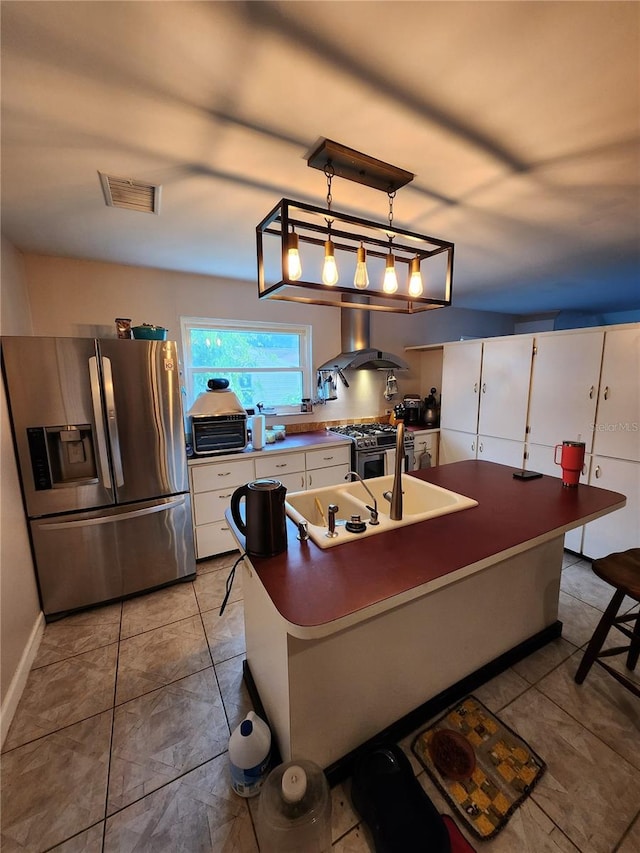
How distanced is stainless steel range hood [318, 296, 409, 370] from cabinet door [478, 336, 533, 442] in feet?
2.91

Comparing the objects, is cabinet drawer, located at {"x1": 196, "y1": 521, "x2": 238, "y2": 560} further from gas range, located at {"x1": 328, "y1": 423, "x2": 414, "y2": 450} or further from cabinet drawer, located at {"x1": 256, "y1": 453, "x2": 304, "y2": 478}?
gas range, located at {"x1": 328, "y1": 423, "x2": 414, "y2": 450}

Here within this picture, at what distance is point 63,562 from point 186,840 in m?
1.67

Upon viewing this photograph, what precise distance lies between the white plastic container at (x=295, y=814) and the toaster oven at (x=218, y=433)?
2.09 m

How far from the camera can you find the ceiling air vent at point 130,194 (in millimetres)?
1565

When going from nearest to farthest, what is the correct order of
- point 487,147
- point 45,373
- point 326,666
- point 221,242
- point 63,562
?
point 326,666 < point 487,147 < point 45,373 < point 63,562 < point 221,242

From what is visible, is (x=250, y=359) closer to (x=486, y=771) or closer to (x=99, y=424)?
(x=99, y=424)

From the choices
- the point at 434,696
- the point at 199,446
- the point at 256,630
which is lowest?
the point at 434,696

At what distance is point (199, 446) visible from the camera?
2.73m

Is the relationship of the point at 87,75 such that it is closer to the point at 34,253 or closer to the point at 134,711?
the point at 34,253

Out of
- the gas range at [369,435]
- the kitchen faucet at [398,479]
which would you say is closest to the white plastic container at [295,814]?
the kitchen faucet at [398,479]

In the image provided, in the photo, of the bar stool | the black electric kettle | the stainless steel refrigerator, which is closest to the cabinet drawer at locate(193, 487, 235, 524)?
the stainless steel refrigerator

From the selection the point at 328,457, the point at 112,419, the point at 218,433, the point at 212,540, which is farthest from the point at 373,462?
the point at 112,419

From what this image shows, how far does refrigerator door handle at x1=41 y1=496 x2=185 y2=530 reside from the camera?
2.11m

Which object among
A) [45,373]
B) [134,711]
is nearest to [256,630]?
[134,711]
